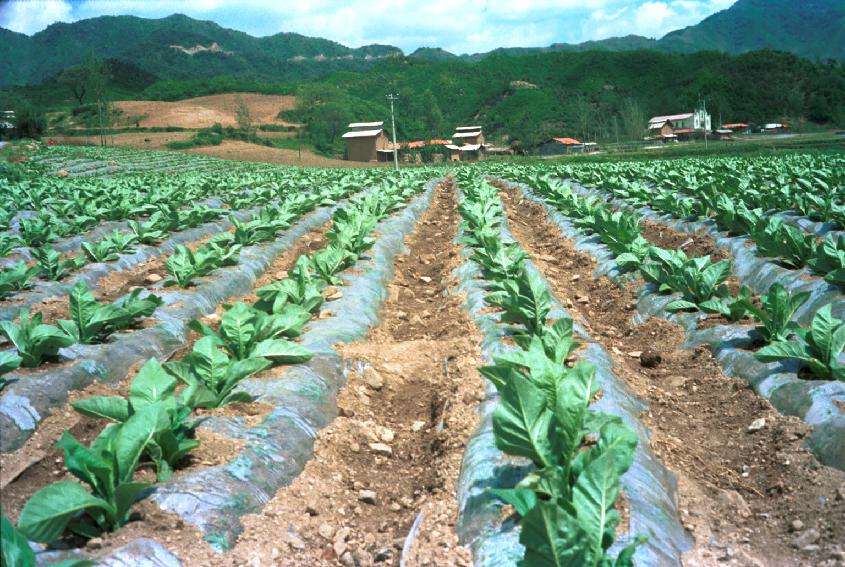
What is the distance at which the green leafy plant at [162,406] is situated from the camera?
2783 millimetres

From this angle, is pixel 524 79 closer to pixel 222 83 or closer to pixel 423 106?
pixel 423 106

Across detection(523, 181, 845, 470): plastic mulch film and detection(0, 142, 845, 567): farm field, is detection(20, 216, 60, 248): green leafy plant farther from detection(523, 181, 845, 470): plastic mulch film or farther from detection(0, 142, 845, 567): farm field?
detection(523, 181, 845, 470): plastic mulch film

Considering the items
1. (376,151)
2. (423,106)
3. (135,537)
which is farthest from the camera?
(423,106)

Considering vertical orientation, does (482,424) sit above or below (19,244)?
below

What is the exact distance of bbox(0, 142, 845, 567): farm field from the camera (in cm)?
251

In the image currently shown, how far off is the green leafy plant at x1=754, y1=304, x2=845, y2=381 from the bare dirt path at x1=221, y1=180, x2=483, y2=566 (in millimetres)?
1856

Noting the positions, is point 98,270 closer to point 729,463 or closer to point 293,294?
point 293,294

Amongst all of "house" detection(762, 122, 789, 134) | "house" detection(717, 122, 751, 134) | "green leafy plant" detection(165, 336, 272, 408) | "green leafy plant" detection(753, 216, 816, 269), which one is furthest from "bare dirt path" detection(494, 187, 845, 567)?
"house" detection(717, 122, 751, 134)

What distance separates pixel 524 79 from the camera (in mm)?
105625

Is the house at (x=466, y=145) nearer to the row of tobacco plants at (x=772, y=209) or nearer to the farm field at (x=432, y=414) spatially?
the row of tobacco plants at (x=772, y=209)

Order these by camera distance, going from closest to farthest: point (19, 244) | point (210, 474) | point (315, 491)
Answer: point (210, 474)
point (315, 491)
point (19, 244)

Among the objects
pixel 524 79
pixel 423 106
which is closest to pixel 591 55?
pixel 524 79

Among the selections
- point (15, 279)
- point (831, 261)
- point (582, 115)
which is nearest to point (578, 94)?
point (582, 115)

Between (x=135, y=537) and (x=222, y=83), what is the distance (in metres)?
107
